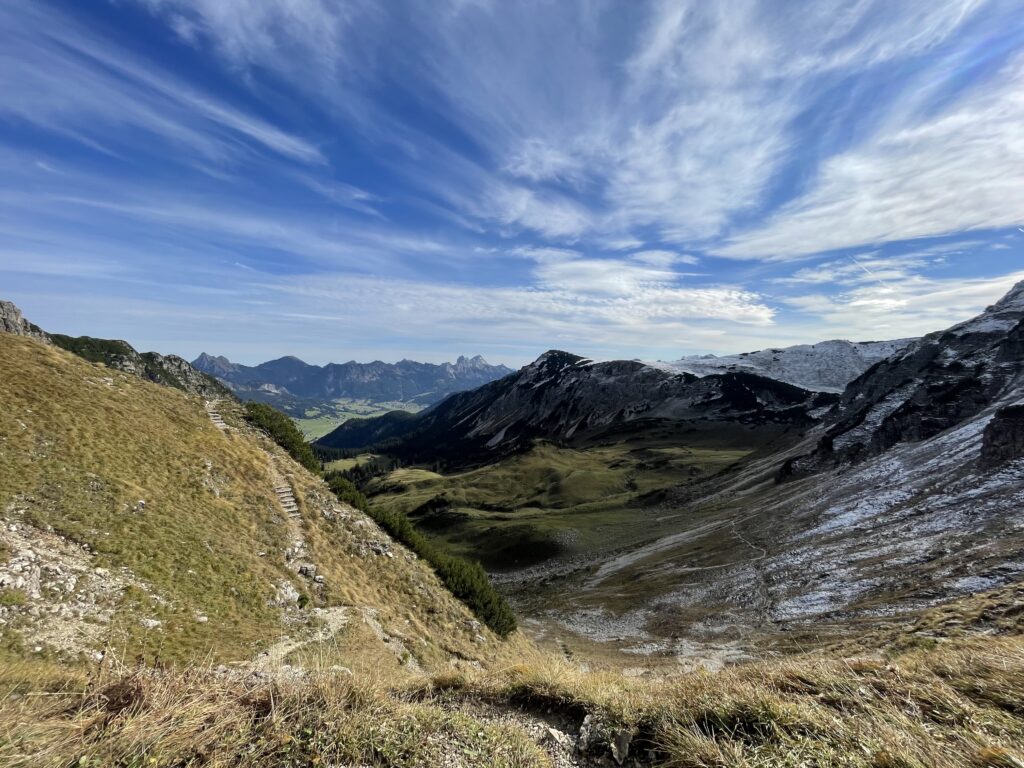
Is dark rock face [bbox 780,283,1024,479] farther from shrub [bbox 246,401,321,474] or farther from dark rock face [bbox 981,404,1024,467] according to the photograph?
shrub [bbox 246,401,321,474]

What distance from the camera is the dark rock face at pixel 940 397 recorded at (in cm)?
9119

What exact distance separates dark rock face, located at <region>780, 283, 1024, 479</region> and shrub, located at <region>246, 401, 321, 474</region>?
96.9m

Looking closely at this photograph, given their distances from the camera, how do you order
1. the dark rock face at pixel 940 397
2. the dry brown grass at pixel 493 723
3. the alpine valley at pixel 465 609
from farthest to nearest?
the dark rock face at pixel 940 397, the alpine valley at pixel 465 609, the dry brown grass at pixel 493 723

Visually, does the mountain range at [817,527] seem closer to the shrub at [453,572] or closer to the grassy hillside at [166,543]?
the shrub at [453,572]

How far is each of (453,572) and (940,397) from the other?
110 metres

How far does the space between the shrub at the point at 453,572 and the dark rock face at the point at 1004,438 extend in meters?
68.1

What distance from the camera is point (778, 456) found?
126 metres

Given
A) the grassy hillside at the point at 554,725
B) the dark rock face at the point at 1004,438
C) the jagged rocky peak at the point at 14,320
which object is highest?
the jagged rocky peak at the point at 14,320

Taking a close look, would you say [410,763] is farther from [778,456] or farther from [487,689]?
[778,456]

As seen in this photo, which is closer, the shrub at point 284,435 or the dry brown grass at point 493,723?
the dry brown grass at point 493,723

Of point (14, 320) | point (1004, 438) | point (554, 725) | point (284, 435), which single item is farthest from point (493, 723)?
point (14, 320)

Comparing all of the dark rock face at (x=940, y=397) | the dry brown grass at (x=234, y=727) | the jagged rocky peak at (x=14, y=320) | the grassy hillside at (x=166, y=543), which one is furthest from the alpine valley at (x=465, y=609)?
the jagged rocky peak at (x=14, y=320)

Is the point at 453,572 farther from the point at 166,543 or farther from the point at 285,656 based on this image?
the point at 166,543

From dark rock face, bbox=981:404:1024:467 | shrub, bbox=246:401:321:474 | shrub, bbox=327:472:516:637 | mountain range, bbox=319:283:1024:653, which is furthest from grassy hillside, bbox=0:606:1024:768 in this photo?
dark rock face, bbox=981:404:1024:467
